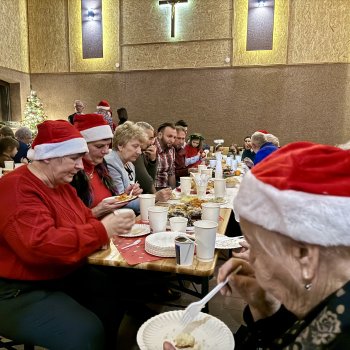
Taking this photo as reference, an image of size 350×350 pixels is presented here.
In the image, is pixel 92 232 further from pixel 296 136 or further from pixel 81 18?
pixel 81 18

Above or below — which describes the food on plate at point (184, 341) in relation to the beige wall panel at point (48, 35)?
below

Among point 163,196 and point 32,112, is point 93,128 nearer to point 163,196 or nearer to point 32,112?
point 163,196

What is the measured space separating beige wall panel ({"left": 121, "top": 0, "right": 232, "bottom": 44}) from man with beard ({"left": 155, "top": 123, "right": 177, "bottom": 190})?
5978 mm

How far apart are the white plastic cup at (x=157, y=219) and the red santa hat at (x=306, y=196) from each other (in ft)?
3.63

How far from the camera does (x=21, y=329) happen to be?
147 cm

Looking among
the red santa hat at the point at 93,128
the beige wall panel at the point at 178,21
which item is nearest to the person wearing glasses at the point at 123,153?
the red santa hat at the point at 93,128

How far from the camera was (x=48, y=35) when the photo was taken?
1032 cm

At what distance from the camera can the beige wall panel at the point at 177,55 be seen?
9.34 m

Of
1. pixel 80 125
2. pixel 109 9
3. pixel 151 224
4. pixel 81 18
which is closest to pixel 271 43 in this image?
pixel 109 9

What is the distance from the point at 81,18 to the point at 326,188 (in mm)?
10947

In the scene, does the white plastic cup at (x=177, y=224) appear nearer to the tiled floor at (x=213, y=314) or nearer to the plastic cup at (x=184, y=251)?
the plastic cup at (x=184, y=251)

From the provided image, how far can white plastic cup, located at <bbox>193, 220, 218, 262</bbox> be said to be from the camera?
1557 mm

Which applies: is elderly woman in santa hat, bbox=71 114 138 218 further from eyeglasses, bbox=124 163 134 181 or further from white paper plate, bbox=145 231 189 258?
white paper plate, bbox=145 231 189 258

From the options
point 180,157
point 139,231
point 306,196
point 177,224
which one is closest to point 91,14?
point 180,157
